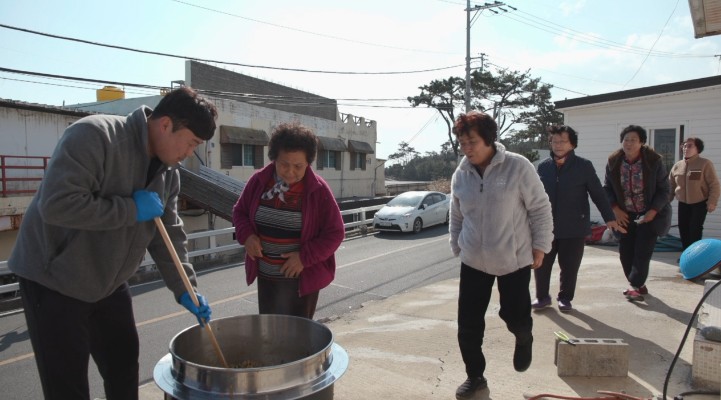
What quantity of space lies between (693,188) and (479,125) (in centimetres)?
552

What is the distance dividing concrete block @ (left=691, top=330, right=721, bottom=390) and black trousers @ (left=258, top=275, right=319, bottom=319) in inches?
101

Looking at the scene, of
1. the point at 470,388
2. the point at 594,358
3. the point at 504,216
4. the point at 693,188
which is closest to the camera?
the point at 504,216

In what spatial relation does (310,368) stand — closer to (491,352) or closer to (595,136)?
(491,352)

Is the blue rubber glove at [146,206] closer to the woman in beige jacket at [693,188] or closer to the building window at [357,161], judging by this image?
the woman in beige jacket at [693,188]

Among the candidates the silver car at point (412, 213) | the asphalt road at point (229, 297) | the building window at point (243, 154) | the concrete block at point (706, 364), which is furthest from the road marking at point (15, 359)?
the building window at point (243, 154)

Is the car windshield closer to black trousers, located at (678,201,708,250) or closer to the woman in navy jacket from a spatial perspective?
black trousers, located at (678,201,708,250)

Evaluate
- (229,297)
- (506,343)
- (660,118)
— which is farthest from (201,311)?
(660,118)

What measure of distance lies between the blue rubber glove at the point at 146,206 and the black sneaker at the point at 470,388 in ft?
7.54

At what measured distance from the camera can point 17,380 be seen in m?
4.75

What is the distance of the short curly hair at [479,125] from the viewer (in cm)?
330

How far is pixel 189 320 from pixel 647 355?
17.1 ft

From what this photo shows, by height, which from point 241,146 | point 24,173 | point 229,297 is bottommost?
point 229,297

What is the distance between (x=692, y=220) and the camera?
7496 millimetres

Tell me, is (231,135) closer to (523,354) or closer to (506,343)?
(506,343)
